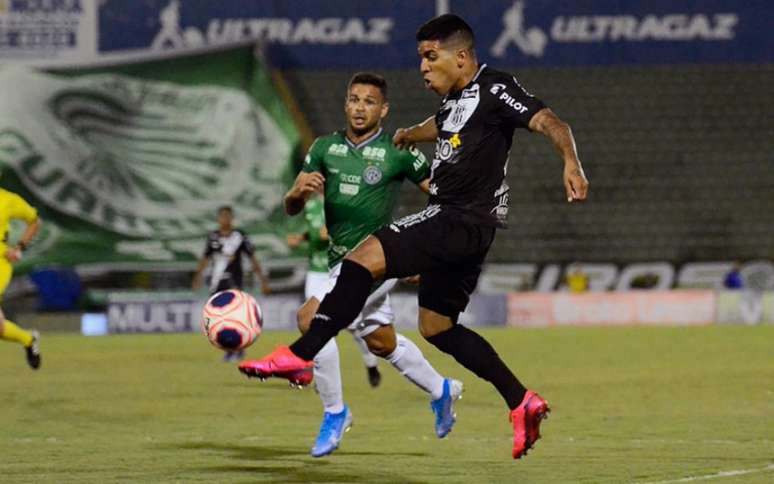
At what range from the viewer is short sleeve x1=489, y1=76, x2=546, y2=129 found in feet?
26.5

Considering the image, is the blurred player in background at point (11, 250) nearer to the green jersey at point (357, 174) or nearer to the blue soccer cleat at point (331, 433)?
the green jersey at point (357, 174)

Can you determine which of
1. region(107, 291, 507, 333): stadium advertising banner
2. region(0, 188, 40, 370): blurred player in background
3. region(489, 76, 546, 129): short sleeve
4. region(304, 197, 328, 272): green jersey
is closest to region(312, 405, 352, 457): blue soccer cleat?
region(489, 76, 546, 129): short sleeve

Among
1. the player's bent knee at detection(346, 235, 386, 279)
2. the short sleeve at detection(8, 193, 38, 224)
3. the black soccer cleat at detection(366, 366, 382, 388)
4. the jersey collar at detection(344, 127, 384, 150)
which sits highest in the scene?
the jersey collar at detection(344, 127, 384, 150)

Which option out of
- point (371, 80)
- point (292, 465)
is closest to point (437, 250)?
point (292, 465)

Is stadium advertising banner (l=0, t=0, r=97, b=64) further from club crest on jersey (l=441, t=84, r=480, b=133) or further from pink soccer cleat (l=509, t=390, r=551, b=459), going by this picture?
pink soccer cleat (l=509, t=390, r=551, b=459)

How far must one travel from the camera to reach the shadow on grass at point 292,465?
28.4 feet

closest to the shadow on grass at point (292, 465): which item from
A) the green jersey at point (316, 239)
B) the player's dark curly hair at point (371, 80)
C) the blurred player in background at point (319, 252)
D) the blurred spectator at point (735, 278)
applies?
the player's dark curly hair at point (371, 80)

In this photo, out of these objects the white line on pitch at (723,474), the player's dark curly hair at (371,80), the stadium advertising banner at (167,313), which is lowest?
the stadium advertising banner at (167,313)

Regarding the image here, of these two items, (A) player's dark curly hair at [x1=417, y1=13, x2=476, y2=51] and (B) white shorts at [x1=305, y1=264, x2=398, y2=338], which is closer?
(A) player's dark curly hair at [x1=417, y1=13, x2=476, y2=51]

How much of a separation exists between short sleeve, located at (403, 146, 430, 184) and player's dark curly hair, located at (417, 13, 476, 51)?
1.64 metres

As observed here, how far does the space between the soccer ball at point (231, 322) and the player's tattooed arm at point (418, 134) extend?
1306 mm

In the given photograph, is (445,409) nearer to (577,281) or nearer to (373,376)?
(373,376)

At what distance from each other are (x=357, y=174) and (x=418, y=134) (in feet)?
3.87

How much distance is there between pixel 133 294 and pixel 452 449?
18.9 m
